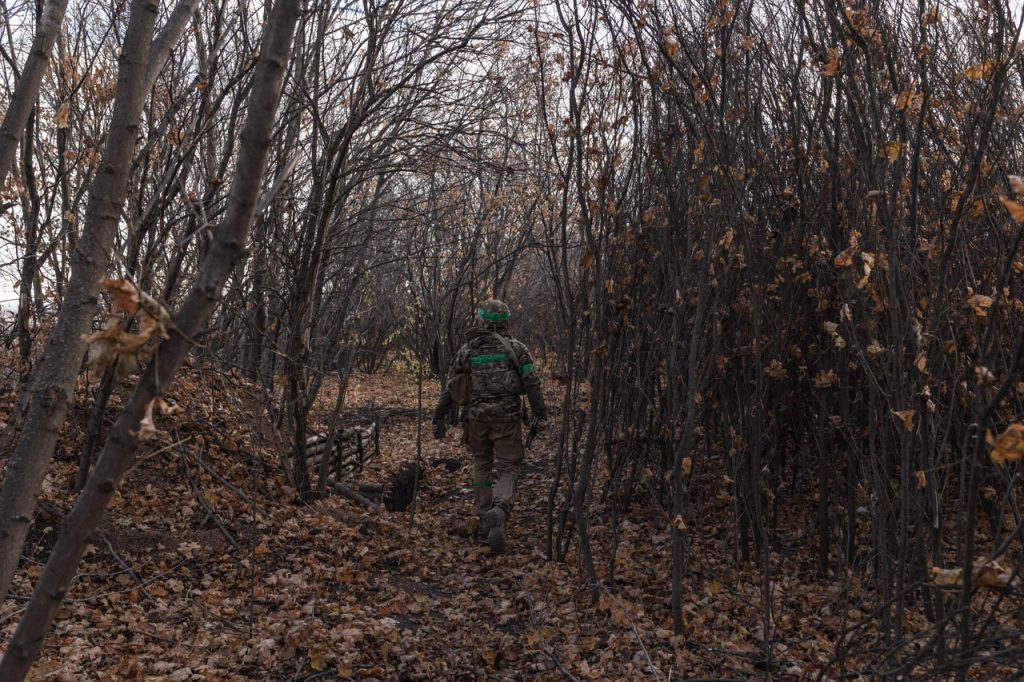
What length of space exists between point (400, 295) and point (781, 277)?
12844mm

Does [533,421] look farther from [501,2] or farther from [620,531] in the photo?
[501,2]

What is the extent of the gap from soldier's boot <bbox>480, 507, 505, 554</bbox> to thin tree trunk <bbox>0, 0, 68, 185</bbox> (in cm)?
421

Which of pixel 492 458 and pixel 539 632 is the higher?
pixel 492 458

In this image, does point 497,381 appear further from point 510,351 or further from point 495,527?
point 495,527

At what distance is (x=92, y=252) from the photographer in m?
1.66

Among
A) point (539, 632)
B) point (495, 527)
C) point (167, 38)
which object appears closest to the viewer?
point (167, 38)

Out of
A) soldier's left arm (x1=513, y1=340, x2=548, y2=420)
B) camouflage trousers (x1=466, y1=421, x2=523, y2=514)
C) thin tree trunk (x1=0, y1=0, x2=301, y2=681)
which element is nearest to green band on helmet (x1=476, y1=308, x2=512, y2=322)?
soldier's left arm (x1=513, y1=340, x2=548, y2=420)

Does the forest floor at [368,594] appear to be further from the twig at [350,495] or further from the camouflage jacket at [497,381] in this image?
the camouflage jacket at [497,381]

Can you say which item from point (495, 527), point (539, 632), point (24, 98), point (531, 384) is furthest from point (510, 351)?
point (24, 98)

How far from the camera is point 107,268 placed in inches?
68.6

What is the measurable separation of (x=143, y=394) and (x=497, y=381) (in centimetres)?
490

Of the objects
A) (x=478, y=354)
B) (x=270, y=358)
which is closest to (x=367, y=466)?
(x=270, y=358)

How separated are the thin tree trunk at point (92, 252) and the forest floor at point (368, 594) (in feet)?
5.56

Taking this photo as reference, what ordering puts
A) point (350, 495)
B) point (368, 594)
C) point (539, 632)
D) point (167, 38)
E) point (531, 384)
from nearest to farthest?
point (167, 38), point (539, 632), point (368, 594), point (531, 384), point (350, 495)
